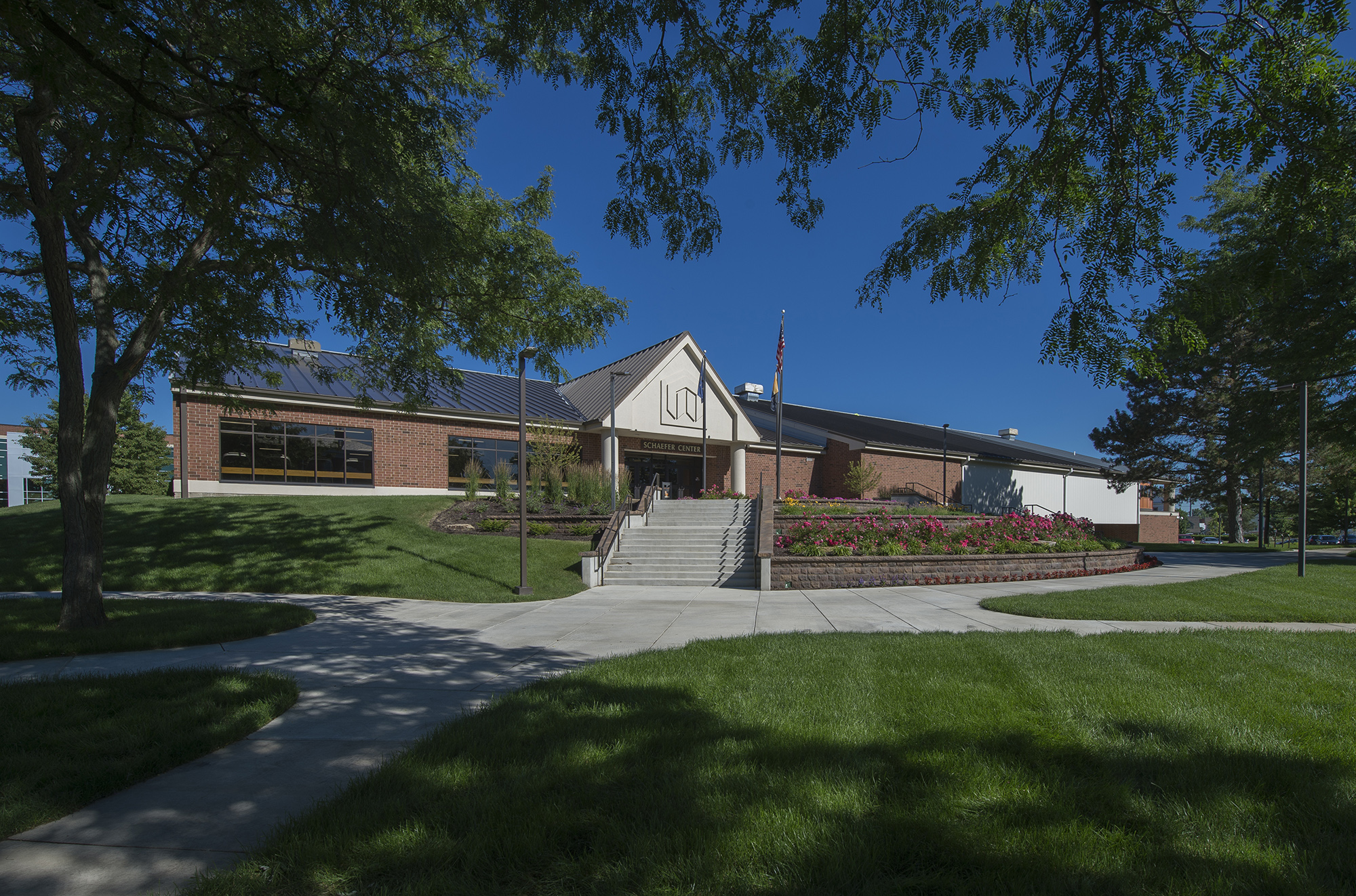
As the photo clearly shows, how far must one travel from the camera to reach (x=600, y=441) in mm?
26422

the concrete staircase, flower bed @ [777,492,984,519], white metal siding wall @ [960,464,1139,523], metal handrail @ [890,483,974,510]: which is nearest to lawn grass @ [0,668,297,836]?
the concrete staircase

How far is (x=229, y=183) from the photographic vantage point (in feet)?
17.2

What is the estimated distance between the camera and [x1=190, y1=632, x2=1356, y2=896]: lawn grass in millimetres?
2529

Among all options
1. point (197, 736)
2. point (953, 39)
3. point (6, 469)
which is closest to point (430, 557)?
point (197, 736)

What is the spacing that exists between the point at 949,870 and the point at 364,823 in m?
2.55

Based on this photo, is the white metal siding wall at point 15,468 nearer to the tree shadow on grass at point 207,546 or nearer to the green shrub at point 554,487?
the tree shadow on grass at point 207,546

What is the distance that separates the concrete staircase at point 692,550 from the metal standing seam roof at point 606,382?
23.5 feet

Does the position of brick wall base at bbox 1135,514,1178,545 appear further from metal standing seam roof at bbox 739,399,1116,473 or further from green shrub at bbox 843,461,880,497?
green shrub at bbox 843,461,880,497

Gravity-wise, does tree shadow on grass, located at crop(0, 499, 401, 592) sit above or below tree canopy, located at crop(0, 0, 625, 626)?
below

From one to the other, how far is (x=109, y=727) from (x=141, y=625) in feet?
15.1

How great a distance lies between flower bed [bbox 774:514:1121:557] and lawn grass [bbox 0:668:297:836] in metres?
11.3

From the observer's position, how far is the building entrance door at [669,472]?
1150 inches

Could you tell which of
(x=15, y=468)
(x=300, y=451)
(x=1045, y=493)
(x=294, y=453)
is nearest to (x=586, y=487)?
(x=300, y=451)

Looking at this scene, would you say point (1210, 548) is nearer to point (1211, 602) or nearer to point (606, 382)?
point (1211, 602)
